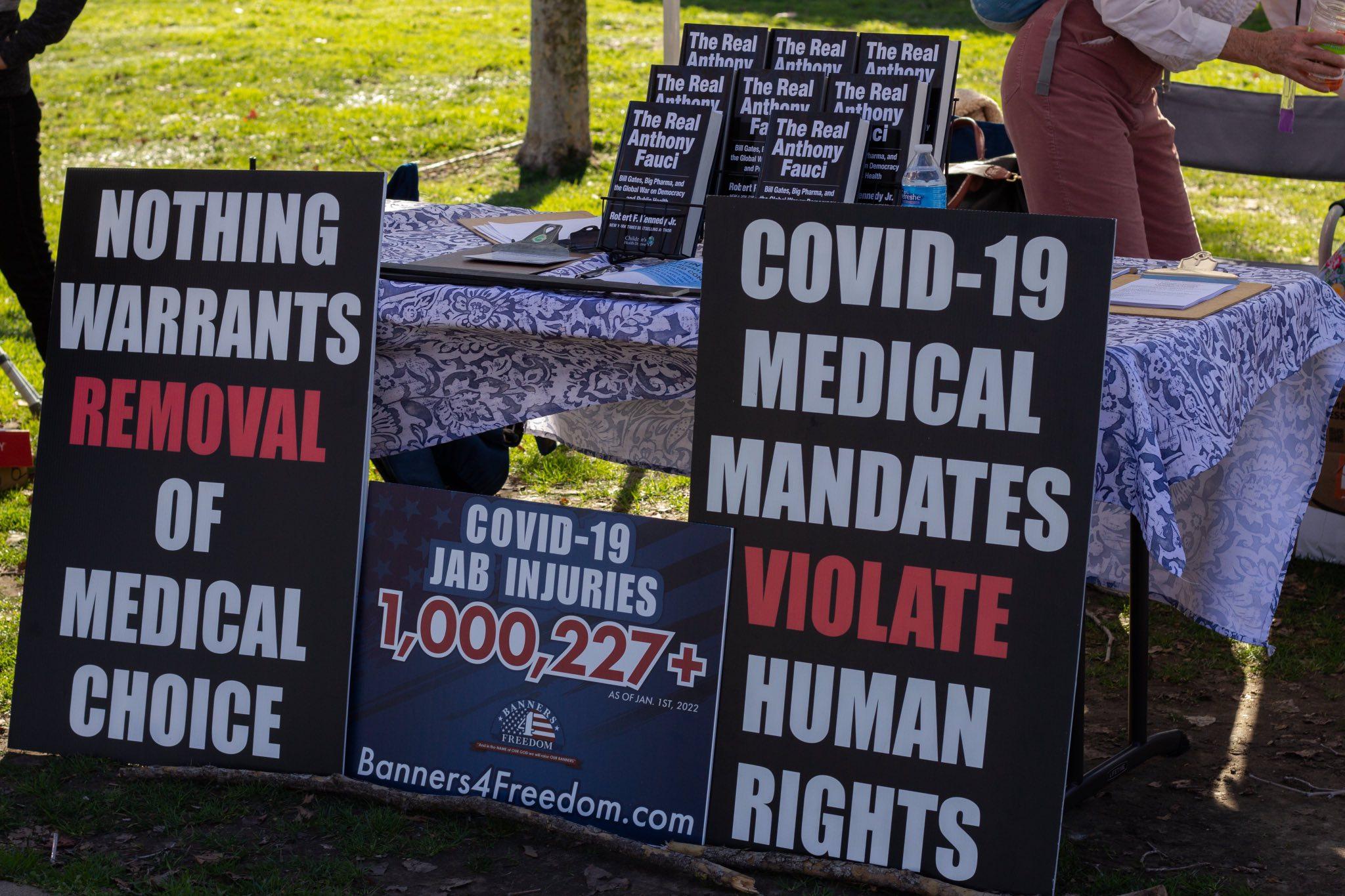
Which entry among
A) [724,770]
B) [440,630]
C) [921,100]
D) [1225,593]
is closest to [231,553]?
[440,630]

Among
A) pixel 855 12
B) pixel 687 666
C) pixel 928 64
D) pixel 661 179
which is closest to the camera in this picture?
pixel 687 666

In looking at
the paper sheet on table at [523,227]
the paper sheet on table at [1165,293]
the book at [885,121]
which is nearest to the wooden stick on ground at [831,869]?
the paper sheet on table at [1165,293]

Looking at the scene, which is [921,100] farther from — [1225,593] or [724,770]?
[724,770]

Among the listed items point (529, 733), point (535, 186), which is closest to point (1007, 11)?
point (529, 733)

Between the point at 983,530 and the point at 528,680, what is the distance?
0.83 metres

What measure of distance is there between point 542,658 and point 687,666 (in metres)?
0.26

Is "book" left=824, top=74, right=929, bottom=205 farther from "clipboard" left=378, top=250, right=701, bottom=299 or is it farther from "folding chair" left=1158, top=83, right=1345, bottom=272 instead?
"folding chair" left=1158, top=83, right=1345, bottom=272

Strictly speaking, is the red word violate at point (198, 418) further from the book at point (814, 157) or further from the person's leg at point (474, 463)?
the person's leg at point (474, 463)

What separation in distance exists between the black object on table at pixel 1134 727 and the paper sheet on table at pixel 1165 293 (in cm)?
41

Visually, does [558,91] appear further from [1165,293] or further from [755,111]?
[1165,293]

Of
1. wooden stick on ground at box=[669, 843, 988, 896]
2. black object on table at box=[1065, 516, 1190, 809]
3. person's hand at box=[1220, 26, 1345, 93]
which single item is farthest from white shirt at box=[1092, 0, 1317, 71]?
wooden stick on ground at box=[669, 843, 988, 896]

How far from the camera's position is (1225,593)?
2.68m

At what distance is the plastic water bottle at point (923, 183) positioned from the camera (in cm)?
272

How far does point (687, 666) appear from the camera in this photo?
231 centimetres
